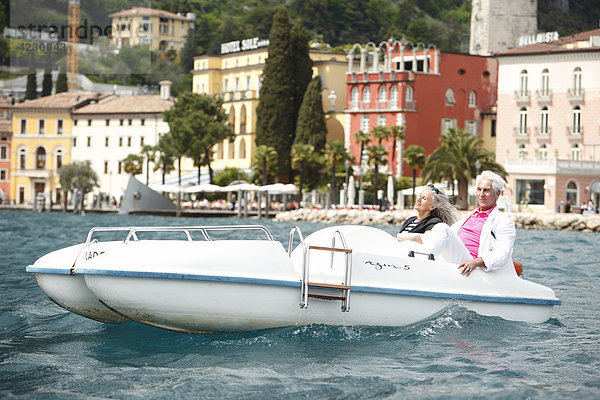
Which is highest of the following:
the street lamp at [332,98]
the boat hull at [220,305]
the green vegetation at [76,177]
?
the street lamp at [332,98]

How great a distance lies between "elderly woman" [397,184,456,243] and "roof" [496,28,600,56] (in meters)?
64.1

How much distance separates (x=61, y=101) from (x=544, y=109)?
178 ft

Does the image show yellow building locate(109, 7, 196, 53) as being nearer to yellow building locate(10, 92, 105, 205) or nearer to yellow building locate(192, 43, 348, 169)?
yellow building locate(10, 92, 105, 205)

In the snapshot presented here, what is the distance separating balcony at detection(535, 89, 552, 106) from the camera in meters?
73.8

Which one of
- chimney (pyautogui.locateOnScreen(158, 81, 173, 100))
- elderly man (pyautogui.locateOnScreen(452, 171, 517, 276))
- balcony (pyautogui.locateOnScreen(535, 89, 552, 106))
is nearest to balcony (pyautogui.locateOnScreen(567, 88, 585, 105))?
balcony (pyautogui.locateOnScreen(535, 89, 552, 106))

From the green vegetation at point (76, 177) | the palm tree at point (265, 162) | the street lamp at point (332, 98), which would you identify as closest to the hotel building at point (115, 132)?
the green vegetation at point (76, 177)

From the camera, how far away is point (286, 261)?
1034 centimetres

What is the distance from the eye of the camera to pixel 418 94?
7944cm

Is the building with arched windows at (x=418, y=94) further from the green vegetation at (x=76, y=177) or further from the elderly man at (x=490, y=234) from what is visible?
the elderly man at (x=490, y=234)

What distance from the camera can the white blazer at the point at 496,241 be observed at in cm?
1131

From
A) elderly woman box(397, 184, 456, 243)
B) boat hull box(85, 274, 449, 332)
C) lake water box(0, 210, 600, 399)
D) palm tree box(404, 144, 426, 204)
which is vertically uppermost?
palm tree box(404, 144, 426, 204)

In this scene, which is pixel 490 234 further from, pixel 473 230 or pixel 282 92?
pixel 282 92

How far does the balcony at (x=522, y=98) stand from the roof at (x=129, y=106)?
1511 inches

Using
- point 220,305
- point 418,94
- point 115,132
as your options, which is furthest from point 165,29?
point 220,305
